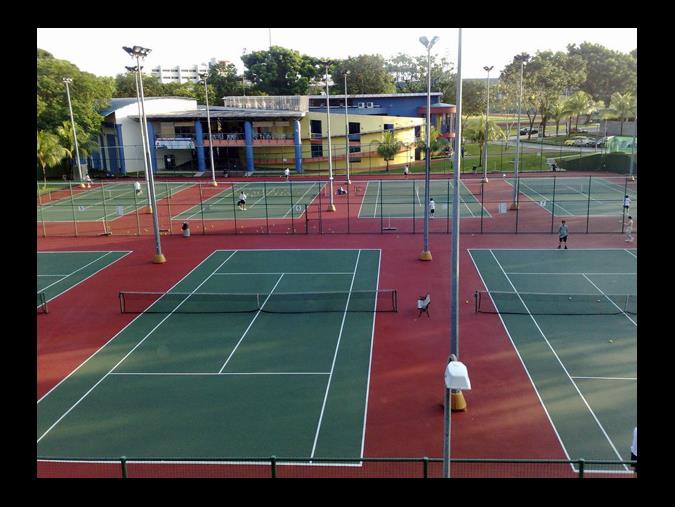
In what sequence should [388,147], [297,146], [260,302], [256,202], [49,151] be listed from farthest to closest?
[297,146], [388,147], [49,151], [256,202], [260,302]

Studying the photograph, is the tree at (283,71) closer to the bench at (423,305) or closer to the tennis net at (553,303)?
the tennis net at (553,303)

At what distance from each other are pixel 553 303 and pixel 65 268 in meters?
22.1

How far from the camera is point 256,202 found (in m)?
46.9

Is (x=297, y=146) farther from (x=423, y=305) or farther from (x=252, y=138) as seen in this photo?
(x=423, y=305)

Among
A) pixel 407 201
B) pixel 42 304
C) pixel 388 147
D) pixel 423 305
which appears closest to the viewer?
pixel 423 305

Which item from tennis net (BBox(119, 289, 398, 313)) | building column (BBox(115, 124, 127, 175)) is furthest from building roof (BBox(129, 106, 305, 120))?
tennis net (BBox(119, 289, 398, 313))

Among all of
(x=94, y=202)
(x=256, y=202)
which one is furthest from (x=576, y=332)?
(x=94, y=202)

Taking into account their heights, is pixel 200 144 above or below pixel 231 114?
below

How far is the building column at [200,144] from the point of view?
219ft

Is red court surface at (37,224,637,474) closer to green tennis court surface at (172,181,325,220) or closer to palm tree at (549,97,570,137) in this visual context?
green tennis court surface at (172,181,325,220)

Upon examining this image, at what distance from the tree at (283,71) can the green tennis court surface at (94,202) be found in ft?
112
